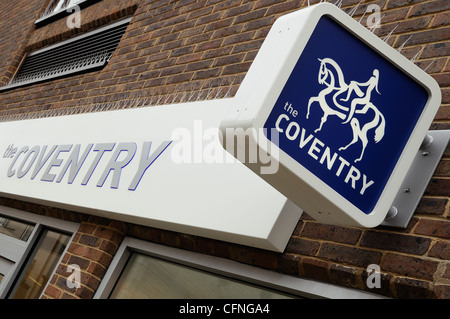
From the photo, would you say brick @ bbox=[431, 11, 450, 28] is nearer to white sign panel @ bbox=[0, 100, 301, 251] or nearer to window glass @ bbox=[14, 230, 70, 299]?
white sign panel @ bbox=[0, 100, 301, 251]

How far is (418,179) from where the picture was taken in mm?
1766

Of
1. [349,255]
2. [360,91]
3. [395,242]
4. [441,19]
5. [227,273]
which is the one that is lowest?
[227,273]

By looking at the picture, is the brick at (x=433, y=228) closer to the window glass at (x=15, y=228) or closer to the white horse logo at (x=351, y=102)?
the white horse logo at (x=351, y=102)

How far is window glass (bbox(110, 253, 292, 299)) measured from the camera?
2.21m

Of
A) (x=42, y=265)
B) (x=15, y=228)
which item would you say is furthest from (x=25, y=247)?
(x=15, y=228)

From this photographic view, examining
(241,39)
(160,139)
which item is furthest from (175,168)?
(241,39)

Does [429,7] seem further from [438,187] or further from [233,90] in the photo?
[233,90]

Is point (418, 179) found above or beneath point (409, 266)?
above

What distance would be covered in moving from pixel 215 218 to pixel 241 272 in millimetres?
290

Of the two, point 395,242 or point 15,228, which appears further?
point 15,228

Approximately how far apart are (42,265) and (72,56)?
8.62ft

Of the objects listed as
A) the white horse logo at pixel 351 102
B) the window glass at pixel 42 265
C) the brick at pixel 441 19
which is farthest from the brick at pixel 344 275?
the window glass at pixel 42 265

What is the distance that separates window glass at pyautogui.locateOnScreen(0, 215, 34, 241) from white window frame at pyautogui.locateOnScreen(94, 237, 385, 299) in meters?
1.14

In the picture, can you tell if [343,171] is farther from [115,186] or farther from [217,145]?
[115,186]
